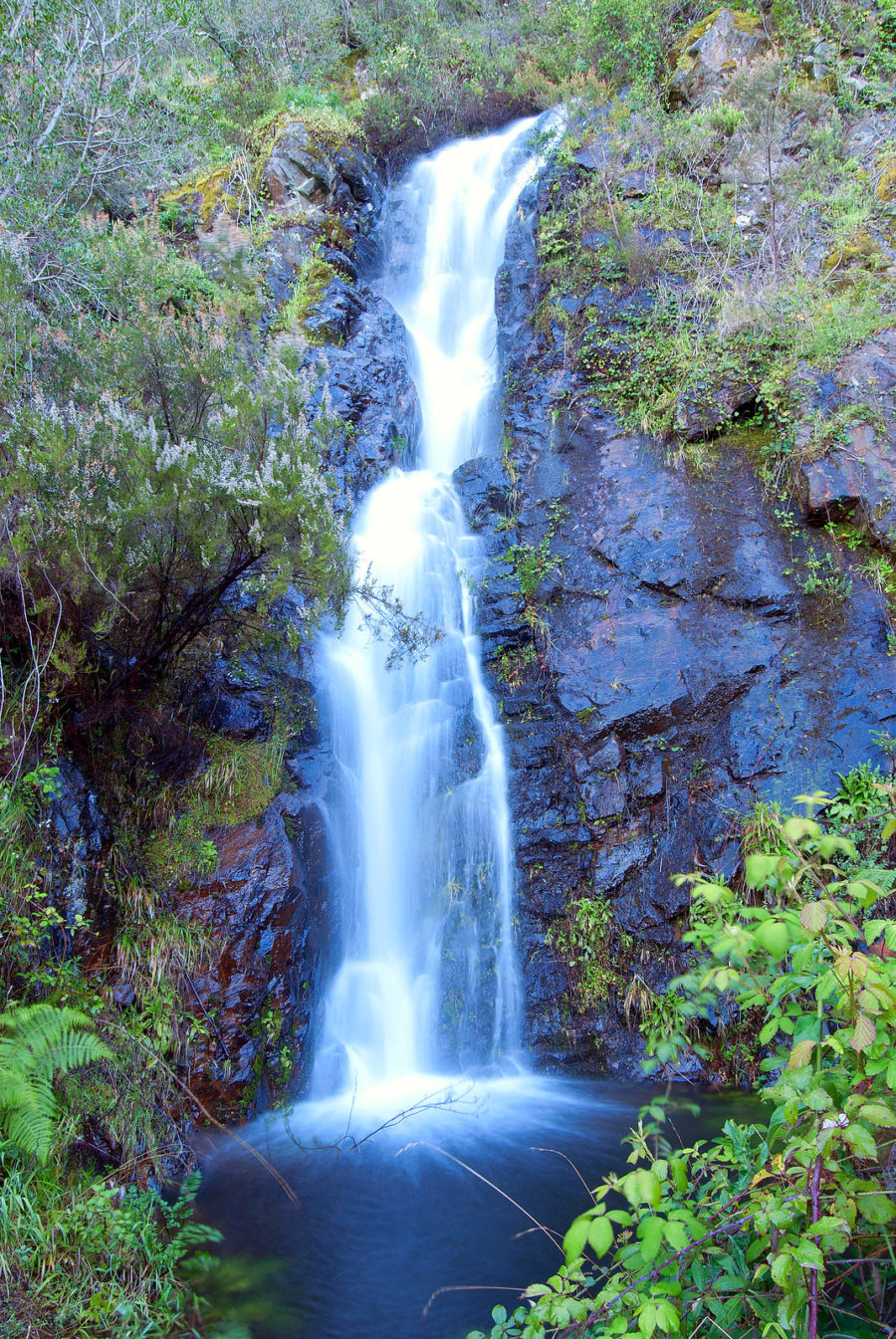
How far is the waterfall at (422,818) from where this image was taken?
6.09 m

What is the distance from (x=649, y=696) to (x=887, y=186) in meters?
7.65

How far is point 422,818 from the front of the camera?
7055 millimetres

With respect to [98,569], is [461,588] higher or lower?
higher

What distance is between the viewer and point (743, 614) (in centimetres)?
710

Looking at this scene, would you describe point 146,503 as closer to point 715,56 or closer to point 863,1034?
point 863,1034

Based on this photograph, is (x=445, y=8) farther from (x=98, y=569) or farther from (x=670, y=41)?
(x=98, y=569)

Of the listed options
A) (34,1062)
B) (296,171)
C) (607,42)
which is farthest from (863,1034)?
(607,42)

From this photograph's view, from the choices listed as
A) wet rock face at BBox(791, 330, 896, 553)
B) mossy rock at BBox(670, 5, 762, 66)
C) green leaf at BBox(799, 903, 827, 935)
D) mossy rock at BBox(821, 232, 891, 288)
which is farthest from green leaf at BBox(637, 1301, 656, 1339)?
mossy rock at BBox(670, 5, 762, 66)

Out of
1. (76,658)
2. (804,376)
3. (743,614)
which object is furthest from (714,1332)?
(804,376)

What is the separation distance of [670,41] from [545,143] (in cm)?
303

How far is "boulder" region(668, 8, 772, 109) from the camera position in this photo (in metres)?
11.2

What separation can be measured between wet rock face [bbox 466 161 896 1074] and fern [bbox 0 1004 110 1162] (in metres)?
4.01

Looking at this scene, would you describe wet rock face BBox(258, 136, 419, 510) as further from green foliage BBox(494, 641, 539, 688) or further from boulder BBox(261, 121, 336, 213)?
green foliage BBox(494, 641, 539, 688)

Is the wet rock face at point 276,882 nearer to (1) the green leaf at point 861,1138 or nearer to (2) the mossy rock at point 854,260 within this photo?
(1) the green leaf at point 861,1138
